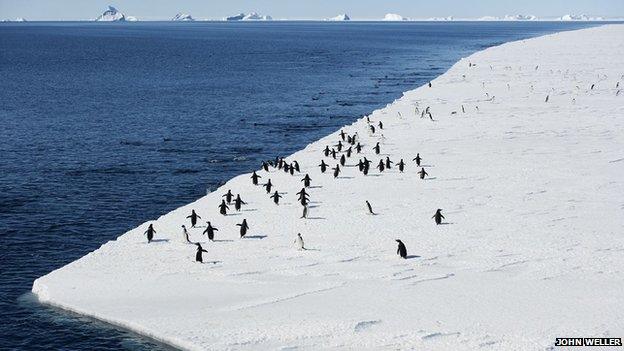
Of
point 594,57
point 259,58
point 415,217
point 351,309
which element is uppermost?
point 259,58

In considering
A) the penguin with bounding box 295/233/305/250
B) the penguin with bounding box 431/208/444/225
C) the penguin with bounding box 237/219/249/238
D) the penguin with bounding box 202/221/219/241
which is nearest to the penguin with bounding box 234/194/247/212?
the penguin with bounding box 237/219/249/238

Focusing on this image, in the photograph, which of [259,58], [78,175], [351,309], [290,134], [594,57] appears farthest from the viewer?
[259,58]

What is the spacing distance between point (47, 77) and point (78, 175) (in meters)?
74.3

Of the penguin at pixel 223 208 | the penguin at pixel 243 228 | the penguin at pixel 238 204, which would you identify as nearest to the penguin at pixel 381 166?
the penguin at pixel 238 204

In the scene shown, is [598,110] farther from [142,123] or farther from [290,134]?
[142,123]

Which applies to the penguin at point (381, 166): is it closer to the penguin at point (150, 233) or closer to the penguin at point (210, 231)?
the penguin at point (210, 231)

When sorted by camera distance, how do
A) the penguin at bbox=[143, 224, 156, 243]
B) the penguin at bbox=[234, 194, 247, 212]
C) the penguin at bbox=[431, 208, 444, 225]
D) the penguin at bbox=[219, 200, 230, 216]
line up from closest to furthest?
the penguin at bbox=[143, 224, 156, 243]
the penguin at bbox=[431, 208, 444, 225]
the penguin at bbox=[219, 200, 230, 216]
the penguin at bbox=[234, 194, 247, 212]

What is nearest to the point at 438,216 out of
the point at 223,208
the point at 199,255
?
the point at 223,208

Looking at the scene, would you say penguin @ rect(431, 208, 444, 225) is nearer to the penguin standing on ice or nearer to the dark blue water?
the penguin standing on ice

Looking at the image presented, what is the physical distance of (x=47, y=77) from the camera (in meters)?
114

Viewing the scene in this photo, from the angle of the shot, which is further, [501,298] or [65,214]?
[65,214]

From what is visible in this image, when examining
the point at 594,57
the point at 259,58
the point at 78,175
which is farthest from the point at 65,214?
the point at 259,58

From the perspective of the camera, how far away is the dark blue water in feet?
97.3

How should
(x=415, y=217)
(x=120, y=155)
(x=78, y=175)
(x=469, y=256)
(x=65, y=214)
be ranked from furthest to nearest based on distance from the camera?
(x=120, y=155)
(x=78, y=175)
(x=65, y=214)
(x=415, y=217)
(x=469, y=256)
